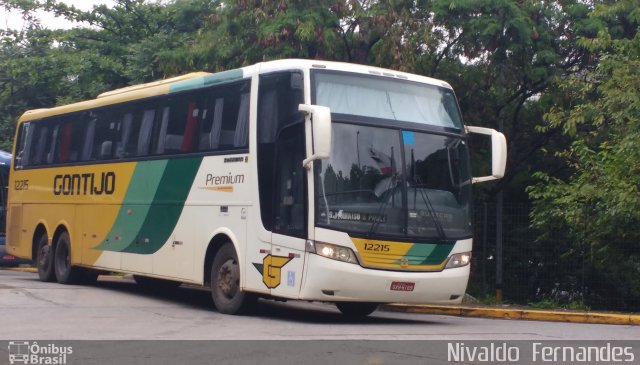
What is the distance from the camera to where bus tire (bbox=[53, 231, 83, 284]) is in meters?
20.0

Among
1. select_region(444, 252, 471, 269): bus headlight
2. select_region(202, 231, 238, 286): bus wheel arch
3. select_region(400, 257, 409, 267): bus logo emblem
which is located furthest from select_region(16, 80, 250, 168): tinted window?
select_region(444, 252, 471, 269): bus headlight

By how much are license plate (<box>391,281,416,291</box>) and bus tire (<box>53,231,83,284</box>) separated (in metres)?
8.94

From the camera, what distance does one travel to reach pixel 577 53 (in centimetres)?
2320

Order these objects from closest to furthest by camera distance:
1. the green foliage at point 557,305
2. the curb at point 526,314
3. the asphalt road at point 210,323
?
the asphalt road at point 210,323
the curb at point 526,314
the green foliage at point 557,305

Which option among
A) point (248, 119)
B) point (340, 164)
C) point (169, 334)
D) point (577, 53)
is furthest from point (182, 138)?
point (577, 53)

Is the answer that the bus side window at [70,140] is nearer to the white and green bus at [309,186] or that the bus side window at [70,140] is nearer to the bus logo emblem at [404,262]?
the white and green bus at [309,186]

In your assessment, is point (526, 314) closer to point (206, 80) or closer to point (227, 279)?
point (227, 279)

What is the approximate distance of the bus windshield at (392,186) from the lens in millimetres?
12992

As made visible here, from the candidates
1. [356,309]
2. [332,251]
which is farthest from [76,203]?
[332,251]

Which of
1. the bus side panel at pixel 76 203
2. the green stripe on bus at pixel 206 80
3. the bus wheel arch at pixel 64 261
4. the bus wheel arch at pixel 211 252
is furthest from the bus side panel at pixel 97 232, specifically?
the bus wheel arch at pixel 211 252

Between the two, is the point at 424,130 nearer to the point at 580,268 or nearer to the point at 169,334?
the point at 169,334

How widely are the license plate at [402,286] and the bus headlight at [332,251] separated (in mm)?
655

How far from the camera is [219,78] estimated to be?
15289mm

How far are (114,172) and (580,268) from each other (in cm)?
944
